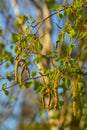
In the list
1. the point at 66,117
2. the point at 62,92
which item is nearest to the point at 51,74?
the point at 62,92

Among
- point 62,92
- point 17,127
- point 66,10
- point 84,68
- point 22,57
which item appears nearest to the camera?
point 66,10

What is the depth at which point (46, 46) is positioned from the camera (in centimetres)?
593

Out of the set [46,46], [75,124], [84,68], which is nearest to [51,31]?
[46,46]

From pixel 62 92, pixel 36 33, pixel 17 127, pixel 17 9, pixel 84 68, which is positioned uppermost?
pixel 17 9

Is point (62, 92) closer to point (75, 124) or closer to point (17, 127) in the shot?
point (75, 124)

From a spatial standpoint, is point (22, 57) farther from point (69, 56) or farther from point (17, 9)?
point (17, 9)

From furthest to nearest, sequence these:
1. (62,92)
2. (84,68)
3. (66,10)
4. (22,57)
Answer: (62,92)
(84,68)
(22,57)
(66,10)

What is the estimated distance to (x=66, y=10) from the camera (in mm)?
2533

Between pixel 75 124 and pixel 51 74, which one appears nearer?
pixel 51 74

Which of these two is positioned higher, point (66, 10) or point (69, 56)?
point (66, 10)

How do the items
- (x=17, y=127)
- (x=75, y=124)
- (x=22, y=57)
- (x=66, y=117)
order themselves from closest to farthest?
(x=22, y=57) < (x=66, y=117) < (x=75, y=124) < (x=17, y=127)

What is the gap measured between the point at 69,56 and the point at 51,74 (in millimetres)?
186

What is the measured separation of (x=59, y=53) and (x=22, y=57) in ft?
1.51

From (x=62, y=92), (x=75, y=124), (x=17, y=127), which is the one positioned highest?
(x=62, y=92)
